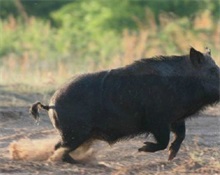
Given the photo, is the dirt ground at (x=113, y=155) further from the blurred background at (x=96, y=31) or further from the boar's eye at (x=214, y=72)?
the blurred background at (x=96, y=31)

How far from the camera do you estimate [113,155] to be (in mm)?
9078

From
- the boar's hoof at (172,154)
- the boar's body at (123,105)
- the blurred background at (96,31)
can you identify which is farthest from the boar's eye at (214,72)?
the blurred background at (96,31)

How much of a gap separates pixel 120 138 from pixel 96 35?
16.4 metres

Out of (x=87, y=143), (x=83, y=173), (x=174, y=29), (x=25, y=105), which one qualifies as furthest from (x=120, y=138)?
(x=174, y=29)

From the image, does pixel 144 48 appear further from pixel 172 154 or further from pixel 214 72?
pixel 172 154

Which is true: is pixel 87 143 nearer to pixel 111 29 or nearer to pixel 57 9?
pixel 111 29

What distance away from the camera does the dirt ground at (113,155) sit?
7.95 meters

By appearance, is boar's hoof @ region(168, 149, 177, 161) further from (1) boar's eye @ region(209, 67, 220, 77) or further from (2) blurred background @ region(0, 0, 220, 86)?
(2) blurred background @ region(0, 0, 220, 86)

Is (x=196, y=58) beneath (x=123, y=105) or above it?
above

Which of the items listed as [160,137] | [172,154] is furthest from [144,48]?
[160,137]

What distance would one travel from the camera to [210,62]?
9.04 meters

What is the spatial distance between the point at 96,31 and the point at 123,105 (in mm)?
16642

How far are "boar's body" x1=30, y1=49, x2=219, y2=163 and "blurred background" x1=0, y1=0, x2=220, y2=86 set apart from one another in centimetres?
931

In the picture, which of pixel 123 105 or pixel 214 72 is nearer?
pixel 123 105
